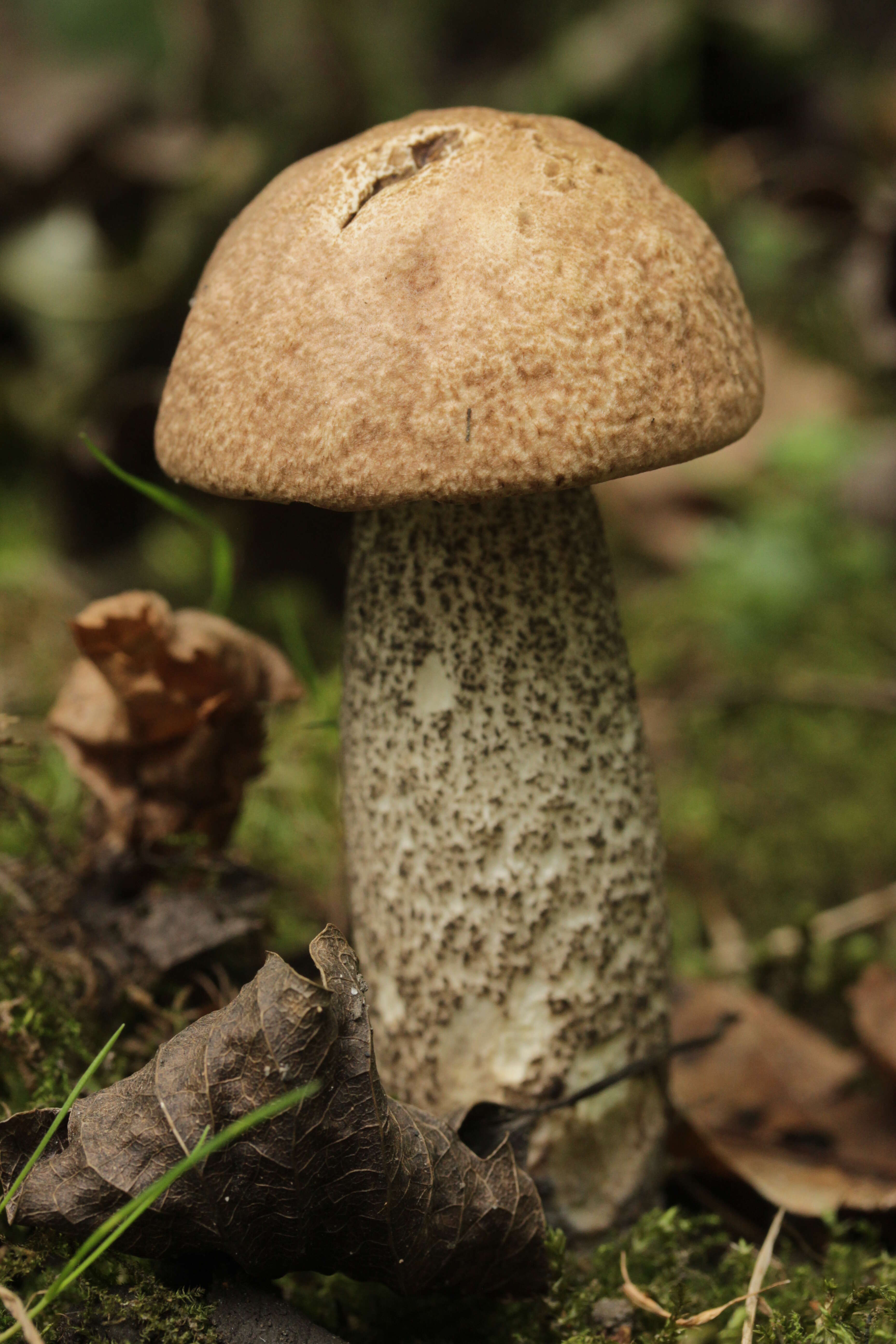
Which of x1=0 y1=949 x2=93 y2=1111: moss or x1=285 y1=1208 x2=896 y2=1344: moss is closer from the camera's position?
x1=285 y1=1208 x2=896 y2=1344: moss

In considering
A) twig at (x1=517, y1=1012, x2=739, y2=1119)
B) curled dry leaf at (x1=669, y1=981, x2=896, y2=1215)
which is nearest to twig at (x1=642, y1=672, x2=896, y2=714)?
curled dry leaf at (x1=669, y1=981, x2=896, y2=1215)

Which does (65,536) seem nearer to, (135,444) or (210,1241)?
(135,444)

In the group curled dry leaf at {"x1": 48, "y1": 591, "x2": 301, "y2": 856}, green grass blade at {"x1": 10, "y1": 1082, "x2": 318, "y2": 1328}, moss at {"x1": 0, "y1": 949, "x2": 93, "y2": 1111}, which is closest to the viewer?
green grass blade at {"x1": 10, "y1": 1082, "x2": 318, "y2": 1328}

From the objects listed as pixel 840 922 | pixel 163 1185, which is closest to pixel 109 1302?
pixel 163 1185

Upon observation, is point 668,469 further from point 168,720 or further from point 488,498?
point 488,498

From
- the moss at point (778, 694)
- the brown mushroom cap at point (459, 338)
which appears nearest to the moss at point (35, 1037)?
the brown mushroom cap at point (459, 338)

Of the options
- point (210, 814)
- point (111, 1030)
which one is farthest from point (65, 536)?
point (111, 1030)

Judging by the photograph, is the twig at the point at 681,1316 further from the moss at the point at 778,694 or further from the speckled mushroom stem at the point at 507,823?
the moss at the point at 778,694

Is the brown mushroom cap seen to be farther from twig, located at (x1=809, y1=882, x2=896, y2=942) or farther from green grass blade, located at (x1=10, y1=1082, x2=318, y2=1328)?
twig, located at (x1=809, y1=882, x2=896, y2=942)
